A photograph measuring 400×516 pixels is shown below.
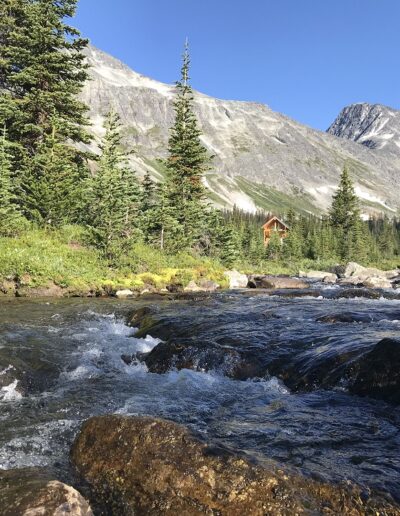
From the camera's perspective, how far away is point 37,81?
1191 inches

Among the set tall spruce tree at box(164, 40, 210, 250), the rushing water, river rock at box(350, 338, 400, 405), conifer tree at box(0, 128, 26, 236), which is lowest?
the rushing water

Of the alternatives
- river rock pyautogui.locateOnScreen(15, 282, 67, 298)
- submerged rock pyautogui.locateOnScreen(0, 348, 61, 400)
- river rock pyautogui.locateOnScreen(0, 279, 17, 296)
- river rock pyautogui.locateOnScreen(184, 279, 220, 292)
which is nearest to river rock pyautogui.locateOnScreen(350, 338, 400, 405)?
submerged rock pyautogui.locateOnScreen(0, 348, 61, 400)

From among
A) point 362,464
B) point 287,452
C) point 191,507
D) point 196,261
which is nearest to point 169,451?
point 191,507

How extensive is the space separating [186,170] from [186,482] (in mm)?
38895

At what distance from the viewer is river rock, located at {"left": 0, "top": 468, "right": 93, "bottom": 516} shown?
371 cm

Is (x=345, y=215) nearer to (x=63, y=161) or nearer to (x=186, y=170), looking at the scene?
(x=186, y=170)

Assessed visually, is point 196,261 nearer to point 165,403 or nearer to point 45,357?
point 45,357

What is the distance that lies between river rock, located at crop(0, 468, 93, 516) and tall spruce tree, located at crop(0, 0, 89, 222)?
1011 inches

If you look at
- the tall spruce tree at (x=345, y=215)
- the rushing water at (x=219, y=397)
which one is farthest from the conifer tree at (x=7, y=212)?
the tall spruce tree at (x=345, y=215)

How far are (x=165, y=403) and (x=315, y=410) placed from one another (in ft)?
8.21

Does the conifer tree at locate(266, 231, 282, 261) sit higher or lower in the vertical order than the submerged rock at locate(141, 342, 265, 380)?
higher

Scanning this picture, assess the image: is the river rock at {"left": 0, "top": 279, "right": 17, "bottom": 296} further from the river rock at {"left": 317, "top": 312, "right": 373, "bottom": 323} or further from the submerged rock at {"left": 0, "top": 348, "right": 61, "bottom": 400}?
the river rock at {"left": 317, "top": 312, "right": 373, "bottom": 323}

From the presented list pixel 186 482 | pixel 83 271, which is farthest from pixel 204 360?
pixel 83 271

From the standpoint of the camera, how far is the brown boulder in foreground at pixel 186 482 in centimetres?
401
